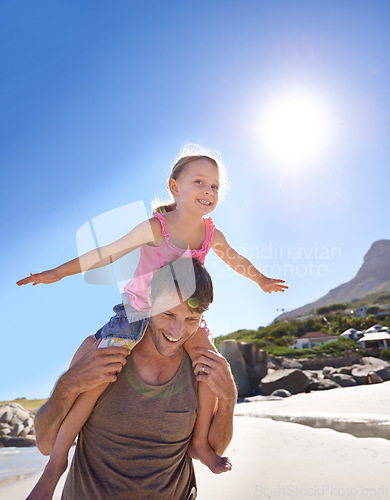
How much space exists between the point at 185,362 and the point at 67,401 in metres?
0.68

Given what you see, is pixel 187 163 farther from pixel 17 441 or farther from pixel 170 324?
pixel 17 441

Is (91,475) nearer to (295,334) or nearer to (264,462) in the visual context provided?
(264,462)

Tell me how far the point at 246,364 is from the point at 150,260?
17248 mm

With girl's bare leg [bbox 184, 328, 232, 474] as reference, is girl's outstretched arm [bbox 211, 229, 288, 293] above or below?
above

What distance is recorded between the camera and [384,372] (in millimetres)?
16750

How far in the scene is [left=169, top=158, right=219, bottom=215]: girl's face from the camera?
286 cm

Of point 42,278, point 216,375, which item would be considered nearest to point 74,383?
point 216,375

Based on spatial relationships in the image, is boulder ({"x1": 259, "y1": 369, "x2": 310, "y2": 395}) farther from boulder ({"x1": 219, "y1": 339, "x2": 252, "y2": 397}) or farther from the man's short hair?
the man's short hair

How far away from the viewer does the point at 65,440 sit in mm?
1781

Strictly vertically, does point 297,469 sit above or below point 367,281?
below

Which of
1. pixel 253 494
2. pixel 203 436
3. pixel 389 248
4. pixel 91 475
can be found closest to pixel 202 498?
pixel 253 494

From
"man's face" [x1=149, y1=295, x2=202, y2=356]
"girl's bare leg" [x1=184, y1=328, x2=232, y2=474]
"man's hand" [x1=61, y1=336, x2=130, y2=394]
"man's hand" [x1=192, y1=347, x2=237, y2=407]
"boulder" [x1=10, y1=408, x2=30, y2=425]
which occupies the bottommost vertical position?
"boulder" [x1=10, y1=408, x2=30, y2=425]

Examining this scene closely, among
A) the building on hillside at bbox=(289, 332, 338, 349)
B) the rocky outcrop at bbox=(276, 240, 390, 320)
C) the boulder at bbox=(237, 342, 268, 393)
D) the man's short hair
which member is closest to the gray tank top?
the man's short hair

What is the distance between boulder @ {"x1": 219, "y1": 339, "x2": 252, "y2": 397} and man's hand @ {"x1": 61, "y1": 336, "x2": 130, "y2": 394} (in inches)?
657
